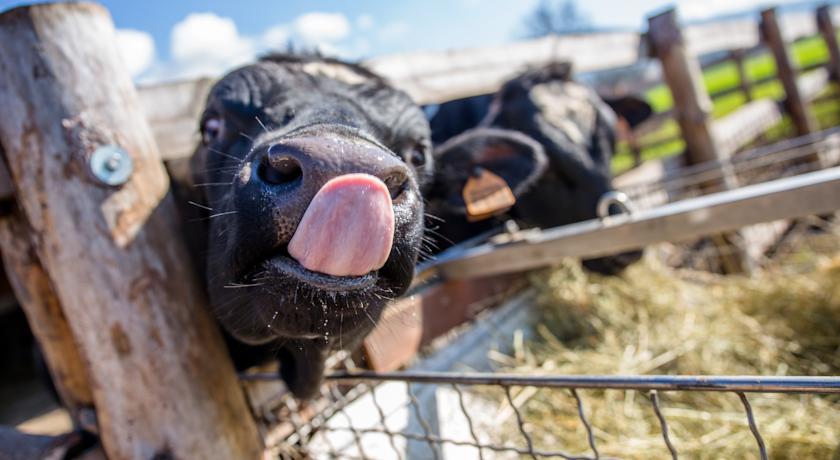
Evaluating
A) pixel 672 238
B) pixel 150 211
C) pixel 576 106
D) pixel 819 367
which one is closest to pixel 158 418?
pixel 150 211

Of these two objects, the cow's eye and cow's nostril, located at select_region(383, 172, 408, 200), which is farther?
the cow's eye

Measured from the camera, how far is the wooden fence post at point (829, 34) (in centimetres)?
838

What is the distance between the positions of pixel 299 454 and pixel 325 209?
141 cm

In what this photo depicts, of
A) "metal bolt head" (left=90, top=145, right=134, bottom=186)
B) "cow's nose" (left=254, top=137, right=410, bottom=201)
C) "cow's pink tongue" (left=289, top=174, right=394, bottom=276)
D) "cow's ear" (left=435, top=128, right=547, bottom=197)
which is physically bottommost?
"cow's ear" (left=435, top=128, right=547, bottom=197)

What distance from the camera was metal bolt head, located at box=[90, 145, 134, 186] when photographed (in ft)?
4.80

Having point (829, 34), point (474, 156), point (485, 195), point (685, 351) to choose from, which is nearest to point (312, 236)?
point (485, 195)

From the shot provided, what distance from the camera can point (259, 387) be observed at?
1918 mm

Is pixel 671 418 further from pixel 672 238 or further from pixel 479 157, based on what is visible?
pixel 479 157

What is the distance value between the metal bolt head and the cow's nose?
1.90 ft

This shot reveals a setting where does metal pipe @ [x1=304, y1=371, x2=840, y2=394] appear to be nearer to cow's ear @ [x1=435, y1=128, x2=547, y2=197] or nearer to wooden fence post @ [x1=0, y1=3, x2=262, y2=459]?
wooden fence post @ [x1=0, y1=3, x2=262, y2=459]

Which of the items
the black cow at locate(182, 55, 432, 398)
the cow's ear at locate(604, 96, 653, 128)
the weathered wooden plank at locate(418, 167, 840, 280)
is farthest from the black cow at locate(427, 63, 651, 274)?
the cow's ear at locate(604, 96, 653, 128)

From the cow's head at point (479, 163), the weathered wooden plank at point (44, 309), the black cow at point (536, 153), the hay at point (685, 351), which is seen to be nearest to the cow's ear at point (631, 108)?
the black cow at point (536, 153)

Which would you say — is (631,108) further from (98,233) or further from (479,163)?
(98,233)

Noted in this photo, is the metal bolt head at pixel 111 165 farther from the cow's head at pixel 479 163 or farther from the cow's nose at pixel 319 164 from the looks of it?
the cow's head at pixel 479 163
